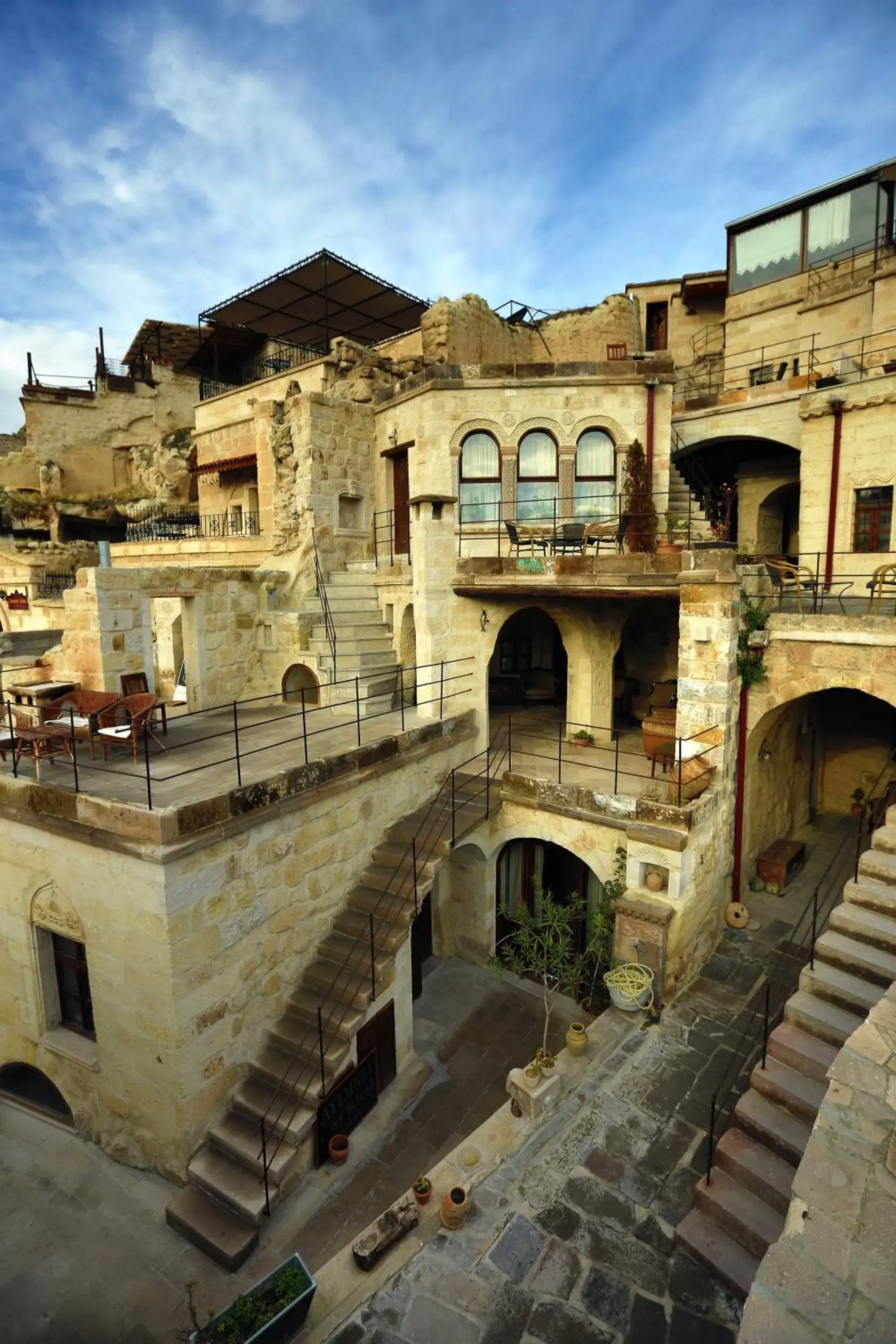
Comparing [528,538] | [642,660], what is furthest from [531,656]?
[528,538]

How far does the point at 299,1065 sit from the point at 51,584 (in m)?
18.5

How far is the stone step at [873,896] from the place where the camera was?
7246 millimetres

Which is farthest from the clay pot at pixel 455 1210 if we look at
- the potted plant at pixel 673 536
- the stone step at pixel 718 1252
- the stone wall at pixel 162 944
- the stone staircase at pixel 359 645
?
the potted plant at pixel 673 536

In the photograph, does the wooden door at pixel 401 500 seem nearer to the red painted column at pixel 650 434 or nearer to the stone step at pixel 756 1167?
the red painted column at pixel 650 434

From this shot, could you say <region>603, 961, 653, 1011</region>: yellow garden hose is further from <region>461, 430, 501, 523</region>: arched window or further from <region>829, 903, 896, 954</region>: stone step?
<region>461, 430, 501, 523</region>: arched window

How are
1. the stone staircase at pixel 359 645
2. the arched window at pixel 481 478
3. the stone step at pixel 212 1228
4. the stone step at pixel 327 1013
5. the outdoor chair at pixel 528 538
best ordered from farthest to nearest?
1. the arched window at pixel 481 478
2. the stone staircase at pixel 359 645
3. the outdoor chair at pixel 528 538
4. the stone step at pixel 327 1013
5. the stone step at pixel 212 1228

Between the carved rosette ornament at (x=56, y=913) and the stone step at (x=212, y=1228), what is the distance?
2.95 m

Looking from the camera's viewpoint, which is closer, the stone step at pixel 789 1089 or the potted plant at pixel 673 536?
the stone step at pixel 789 1089

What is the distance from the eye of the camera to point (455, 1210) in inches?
229

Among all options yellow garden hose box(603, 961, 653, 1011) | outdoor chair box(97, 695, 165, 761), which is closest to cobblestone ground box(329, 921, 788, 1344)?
yellow garden hose box(603, 961, 653, 1011)

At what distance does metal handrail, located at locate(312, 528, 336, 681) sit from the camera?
41.5 ft

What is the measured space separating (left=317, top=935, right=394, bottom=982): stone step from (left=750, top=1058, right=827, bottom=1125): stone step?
4225 mm

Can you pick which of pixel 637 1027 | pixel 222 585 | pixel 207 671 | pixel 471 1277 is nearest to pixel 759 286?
pixel 222 585

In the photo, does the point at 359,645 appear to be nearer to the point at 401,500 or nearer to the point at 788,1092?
the point at 401,500
